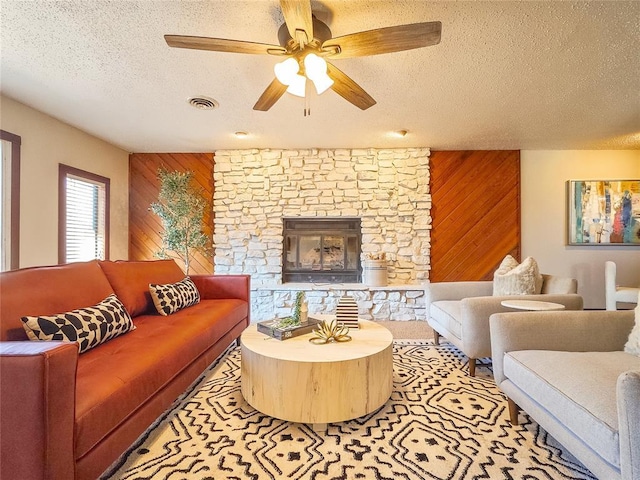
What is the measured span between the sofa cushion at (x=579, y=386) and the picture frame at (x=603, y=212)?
3.51 meters

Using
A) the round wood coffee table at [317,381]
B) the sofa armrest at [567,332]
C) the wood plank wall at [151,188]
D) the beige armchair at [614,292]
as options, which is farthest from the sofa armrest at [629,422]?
the wood plank wall at [151,188]

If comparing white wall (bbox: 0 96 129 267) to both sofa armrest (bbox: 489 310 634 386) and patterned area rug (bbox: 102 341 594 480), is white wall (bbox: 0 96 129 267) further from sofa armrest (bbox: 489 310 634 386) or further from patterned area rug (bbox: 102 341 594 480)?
sofa armrest (bbox: 489 310 634 386)

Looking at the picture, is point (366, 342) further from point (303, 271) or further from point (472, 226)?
point (472, 226)

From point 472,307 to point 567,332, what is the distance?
632 millimetres

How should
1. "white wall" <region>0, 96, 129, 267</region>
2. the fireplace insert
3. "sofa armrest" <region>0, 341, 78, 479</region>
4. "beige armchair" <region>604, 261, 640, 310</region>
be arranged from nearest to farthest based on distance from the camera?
"sofa armrest" <region>0, 341, 78, 479</region> → "white wall" <region>0, 96, 129, 267</region> → "beige armchair" <region>604, 261, 640, 310</region> → the fireplace insert

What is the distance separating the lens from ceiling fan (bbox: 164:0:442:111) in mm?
1486

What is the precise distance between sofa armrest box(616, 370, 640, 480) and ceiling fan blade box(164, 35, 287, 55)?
2028mm

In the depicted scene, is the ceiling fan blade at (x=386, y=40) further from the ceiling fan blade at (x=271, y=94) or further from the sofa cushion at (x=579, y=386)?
the sofa cushion at (x=579, y=386)

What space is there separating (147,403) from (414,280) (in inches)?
142

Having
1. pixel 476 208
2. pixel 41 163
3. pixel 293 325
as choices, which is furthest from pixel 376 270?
pixel 41 163

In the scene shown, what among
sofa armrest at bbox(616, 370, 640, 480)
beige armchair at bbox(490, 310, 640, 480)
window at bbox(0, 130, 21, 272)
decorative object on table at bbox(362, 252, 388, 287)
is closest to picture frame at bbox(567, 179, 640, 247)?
decorative object on table at bbox(362, 252, 388, 287)

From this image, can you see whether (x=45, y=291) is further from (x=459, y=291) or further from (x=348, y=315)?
(x=459, y=291)

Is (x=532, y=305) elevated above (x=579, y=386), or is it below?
above

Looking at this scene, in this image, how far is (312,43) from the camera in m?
1.69
